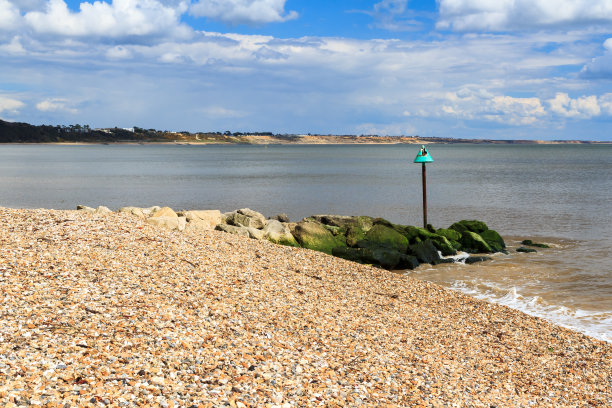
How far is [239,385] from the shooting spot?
6195 millimetres

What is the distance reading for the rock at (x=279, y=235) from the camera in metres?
17.9

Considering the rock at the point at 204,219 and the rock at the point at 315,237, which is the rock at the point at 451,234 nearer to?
the rock at the point at 315,237

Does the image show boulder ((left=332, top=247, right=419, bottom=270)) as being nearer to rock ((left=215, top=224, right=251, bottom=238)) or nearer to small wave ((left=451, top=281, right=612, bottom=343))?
small wave ((left=451, top=281, right=612, bottom=343))

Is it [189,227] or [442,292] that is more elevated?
[189,227]

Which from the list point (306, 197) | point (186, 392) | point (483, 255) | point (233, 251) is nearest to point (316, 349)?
point (186, 392)

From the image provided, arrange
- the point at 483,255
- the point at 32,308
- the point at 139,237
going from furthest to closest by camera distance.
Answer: the point at 483,255
the point at 139,237
the point at 32,308

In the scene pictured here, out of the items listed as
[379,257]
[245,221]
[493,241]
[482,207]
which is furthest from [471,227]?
[482,207]

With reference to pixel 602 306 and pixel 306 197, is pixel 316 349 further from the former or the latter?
pixel 306 197

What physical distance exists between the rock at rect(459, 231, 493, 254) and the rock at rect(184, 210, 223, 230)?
32.1ft

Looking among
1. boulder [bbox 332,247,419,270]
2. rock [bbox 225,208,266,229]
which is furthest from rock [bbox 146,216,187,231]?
boulder [bbox 332,247,419,270]

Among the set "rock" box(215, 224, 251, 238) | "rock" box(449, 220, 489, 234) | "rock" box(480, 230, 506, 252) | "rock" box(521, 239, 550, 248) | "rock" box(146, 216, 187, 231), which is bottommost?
"rock" box(521, 239, 550, 248)

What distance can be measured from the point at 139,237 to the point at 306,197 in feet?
94.7

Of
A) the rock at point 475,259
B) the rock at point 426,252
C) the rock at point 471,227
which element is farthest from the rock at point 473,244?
the rock at point 426,252

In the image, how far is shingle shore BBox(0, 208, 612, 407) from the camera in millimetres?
6090
